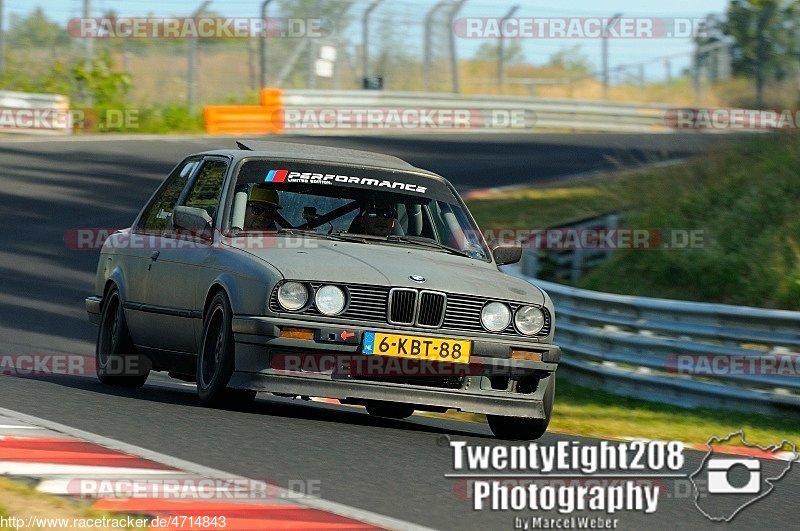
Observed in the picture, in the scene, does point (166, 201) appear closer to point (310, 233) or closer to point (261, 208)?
point (261, 208)

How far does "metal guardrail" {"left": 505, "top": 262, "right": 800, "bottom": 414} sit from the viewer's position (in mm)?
10969

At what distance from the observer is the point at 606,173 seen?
23359 mm

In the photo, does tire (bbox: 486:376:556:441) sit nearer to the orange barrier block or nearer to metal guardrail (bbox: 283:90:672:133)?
the orange barrier block

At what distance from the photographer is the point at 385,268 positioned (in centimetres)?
779

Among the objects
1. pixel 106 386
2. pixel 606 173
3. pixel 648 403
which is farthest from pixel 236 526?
pixel 606 173

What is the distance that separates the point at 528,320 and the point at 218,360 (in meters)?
1.68

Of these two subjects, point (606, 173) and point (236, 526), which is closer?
point (236, 526)

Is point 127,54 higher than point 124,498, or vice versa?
point 127,54

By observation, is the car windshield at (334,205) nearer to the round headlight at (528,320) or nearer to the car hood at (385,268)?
the car hood at (385,268)

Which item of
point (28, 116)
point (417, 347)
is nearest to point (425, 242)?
point (417, 347)

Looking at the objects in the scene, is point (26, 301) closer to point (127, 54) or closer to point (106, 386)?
point (106, 386)

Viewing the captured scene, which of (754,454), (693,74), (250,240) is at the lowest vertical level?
(754,454)

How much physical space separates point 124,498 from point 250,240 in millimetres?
3200

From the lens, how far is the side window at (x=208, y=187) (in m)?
8.81
